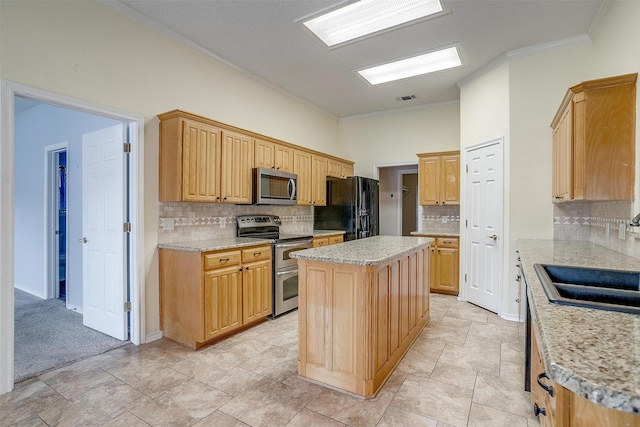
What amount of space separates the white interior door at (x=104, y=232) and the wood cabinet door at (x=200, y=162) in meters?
0.57

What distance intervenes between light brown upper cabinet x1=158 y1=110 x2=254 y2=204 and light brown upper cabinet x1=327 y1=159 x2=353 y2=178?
2.06 m

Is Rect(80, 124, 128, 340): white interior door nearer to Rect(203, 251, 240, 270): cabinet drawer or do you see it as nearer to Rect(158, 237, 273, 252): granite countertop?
Rect(158, 237, 273, 252): granite countertop

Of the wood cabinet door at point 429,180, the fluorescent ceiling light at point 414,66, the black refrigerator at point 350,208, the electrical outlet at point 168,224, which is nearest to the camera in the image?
the electrical outlet at point 168,224

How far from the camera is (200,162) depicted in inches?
125

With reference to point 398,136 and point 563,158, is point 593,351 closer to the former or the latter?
point 563,158

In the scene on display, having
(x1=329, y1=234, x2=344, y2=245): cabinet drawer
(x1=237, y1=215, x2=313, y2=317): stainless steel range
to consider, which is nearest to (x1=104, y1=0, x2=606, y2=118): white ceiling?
(x1=237, y1=215, x2=313, y2=317): stainless steel range

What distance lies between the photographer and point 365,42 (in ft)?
11.3

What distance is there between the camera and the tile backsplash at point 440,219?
509 cm

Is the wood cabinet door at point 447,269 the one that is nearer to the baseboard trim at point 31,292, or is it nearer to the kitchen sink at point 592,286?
the kitchen sink at point 592,286

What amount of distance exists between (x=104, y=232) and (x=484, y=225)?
170 inches

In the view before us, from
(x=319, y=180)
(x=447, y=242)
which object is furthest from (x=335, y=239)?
(x=447, y=242)

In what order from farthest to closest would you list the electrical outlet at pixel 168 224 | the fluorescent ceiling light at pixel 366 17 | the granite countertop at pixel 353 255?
the electrical outlet at pixel 168 224 < the fluorescent ceiling light at pixel 366 17 < the granite countertop at pixel 353 255

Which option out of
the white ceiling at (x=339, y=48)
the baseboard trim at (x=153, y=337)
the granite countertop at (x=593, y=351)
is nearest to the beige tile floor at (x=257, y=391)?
the baseboard trim at (x=153, y=337)

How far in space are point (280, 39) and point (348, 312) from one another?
2888mm
